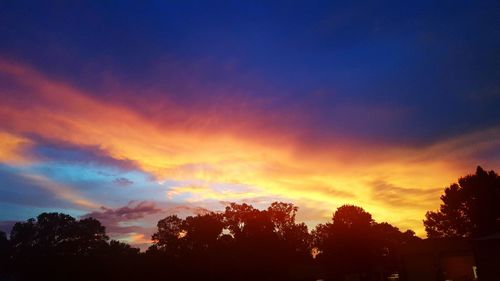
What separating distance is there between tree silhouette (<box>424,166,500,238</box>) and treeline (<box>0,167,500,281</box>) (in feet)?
0.74

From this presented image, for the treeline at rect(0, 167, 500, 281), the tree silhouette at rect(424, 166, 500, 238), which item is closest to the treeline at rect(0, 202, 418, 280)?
the treeline at rect(0, 167, 500, 281)

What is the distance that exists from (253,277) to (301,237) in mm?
30871

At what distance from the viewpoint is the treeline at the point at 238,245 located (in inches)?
3056

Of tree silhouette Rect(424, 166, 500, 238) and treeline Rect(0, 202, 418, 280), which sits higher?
tree silhouette Rect(424, 166, 500, 238)

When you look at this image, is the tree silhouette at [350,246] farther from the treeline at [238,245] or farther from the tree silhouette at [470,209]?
the tree silhouette at [470,209]

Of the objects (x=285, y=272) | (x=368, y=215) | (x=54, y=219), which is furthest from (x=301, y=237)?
(x=54, y=219)

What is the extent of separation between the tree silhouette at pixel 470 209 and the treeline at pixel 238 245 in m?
0.23

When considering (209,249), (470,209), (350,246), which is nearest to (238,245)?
(209,249)

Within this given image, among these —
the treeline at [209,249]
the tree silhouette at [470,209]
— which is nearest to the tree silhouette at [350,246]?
the treeline at [209,249]

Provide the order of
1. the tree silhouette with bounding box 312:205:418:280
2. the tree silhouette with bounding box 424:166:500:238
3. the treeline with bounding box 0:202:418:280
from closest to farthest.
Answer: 1. the treeline with bounding box 0:202:418:280
2. the tree silhouette with bounding box 312:205:418:280
3. the tree silhouette with bounding box 424:166:500:238

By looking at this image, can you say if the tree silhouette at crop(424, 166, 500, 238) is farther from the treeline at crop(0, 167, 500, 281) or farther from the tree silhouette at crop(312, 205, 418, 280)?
the tree silhouette at crop(312, 205, 418, 280)

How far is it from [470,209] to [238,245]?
58.5 metres

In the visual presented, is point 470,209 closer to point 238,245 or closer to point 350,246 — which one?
point 350,246

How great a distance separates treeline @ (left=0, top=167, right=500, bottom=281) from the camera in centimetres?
7762
